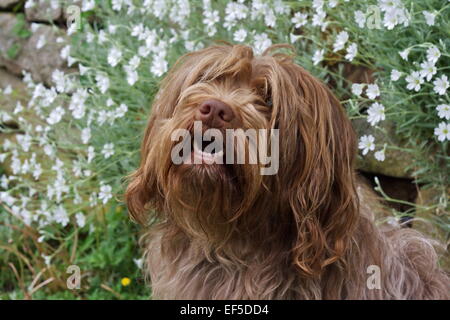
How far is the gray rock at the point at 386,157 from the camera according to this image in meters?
4.65

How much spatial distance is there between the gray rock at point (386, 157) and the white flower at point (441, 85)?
0.69 meters

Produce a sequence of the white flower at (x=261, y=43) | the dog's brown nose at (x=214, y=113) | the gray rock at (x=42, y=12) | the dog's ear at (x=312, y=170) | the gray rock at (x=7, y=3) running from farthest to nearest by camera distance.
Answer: the gray rock at (x=7, y=3) → the gray rock at (x=42, y=12) → the white flower at (x=261, y=43) → the dog's ear at (x=312, y=170) → the dog's brown nose at (x=214, y=113)

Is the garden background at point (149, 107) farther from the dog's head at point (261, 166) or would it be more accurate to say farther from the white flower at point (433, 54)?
the dog's head at point (261, 166)

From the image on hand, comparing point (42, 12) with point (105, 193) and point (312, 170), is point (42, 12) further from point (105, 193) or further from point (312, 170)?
point (312, 170)

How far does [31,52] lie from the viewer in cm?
632

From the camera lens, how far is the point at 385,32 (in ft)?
14.1

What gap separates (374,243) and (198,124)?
106 cm

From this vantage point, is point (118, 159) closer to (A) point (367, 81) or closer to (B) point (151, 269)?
(B) point (151, 269)

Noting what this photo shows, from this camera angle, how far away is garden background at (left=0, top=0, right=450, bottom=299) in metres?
4.20

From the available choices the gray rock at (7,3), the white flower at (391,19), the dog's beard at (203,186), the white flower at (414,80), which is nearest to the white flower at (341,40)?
the white flower at (391,19)

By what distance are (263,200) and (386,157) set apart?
1796mm

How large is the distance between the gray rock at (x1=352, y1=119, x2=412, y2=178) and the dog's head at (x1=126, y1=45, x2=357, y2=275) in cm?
137
